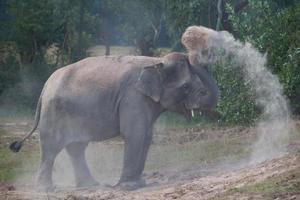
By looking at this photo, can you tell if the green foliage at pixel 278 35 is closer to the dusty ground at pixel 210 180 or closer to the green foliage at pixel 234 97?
the green foliage at pixel 234 97

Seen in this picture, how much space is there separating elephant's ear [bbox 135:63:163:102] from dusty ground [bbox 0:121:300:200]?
3.72 ft

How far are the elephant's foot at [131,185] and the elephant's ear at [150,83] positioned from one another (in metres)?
1.06

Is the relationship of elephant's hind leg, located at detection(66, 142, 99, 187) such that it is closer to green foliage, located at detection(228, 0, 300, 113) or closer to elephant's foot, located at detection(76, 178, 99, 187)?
elephant's foot, located at detection(76, 178, 99, 187)

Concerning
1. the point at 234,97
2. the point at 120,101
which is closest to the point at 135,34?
the point at 234,97

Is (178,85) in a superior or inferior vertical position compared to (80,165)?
superior

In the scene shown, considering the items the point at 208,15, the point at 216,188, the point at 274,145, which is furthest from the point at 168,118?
the point at 216,188

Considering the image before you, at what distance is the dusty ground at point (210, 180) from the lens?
10469 millimetres

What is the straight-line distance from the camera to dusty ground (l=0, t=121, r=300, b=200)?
10469 millimetres

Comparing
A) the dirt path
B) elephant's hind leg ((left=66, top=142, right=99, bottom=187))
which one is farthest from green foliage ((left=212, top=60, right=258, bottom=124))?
the dirt path

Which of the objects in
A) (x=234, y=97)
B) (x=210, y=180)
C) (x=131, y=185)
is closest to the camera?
(x=210, y=180)

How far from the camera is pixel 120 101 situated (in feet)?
43.8

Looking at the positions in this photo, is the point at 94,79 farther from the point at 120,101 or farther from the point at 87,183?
the point at 87,183

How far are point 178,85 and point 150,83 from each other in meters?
0.38

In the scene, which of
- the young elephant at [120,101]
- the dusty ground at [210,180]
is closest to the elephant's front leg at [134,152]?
the young elephant at [120,101]
